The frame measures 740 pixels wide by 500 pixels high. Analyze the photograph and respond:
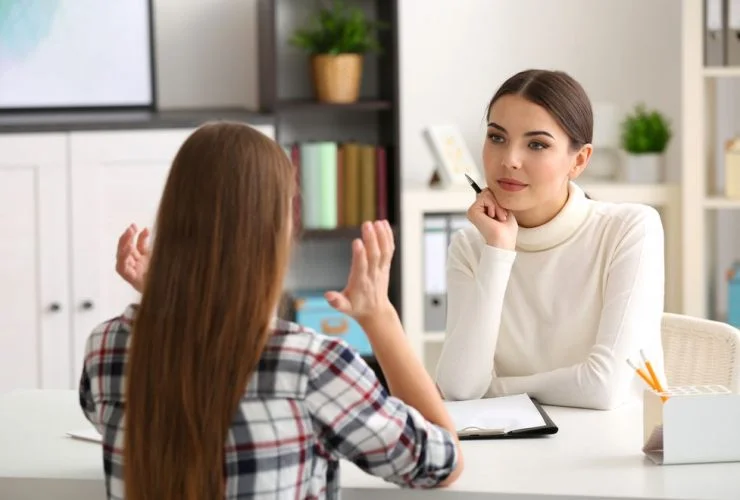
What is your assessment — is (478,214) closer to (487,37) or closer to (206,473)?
(206,473)

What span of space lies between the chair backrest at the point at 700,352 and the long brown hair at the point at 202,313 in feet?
3.90

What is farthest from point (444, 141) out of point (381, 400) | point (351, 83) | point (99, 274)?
point (381, 400)

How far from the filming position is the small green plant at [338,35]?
3.85 meters

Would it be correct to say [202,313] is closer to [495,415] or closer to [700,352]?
[495,415]

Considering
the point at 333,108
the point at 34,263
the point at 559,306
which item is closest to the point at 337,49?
the point at 333,108

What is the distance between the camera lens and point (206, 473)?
1.38 metres

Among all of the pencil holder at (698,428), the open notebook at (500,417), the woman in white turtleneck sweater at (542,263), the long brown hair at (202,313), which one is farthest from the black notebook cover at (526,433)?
the long brown hair at (202,313)

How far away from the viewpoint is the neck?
2314 mm

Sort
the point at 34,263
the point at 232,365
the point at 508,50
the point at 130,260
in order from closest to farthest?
the point at 232,365, the point at 130,260, the point at 34,263, the point at 508,50

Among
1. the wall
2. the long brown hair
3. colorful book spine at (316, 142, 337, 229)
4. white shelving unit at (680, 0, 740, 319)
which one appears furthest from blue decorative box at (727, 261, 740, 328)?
the long brown hair

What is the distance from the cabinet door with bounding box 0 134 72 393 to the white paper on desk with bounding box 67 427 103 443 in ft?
6.10

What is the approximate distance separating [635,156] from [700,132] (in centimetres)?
23

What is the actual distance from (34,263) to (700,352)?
2.16m

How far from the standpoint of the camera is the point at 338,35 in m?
3.88
